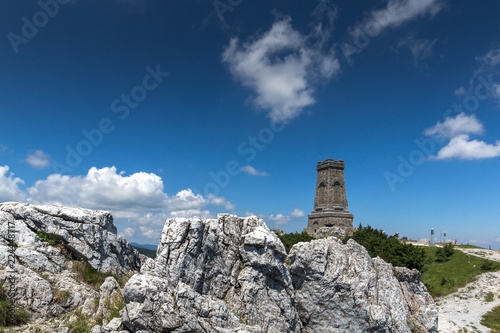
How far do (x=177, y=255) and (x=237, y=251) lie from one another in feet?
9.97

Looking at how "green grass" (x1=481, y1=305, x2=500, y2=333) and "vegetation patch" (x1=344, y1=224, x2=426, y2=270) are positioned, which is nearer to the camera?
"green grass" (x1=481, y1=305, x2=500, y2=333)

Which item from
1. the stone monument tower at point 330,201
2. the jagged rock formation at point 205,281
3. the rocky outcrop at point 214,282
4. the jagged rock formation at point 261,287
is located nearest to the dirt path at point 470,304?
the jagged rock formation at point 261,287

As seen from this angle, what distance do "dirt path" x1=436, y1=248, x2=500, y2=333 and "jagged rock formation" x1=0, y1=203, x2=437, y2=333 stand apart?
21.0 meters

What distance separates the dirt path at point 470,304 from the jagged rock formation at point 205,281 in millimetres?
20996

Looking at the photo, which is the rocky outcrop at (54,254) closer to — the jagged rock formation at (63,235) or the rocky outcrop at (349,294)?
the jagged rock formation at (63,235)

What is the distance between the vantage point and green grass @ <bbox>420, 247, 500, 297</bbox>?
47062mm

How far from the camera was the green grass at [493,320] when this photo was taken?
99.3 ft

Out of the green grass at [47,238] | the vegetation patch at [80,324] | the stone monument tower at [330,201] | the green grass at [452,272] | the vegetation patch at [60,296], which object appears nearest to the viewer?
the vegetation patch at [80,324]

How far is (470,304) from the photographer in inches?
1548

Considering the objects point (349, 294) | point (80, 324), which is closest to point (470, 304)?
point (349, 294)

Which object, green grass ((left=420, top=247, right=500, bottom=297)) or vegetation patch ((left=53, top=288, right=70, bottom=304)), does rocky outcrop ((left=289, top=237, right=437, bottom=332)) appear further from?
green grass ((left=420, top=247, right=500, bottom=297))

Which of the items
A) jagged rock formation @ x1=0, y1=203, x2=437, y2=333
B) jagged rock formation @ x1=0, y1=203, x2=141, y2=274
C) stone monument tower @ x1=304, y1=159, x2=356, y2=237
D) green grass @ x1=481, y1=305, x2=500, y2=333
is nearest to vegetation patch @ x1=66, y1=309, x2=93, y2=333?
jagged rock formation @ x1=0, y1=203, x2=437, y2=333

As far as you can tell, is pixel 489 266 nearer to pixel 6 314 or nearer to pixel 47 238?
pixel 47 238

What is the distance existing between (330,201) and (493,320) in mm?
70159
